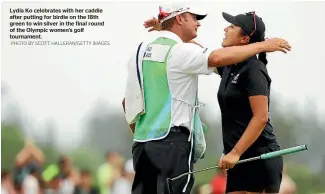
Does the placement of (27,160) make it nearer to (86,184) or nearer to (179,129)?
(86,184)

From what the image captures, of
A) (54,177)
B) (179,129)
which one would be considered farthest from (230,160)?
(54,177)

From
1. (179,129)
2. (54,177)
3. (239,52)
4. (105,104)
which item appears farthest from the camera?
(54,177)

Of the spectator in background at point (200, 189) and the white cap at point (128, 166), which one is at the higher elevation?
the white cap at point (128, 166)

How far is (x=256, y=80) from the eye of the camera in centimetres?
425

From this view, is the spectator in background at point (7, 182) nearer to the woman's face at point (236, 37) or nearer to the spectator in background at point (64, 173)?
the spectator in background at point (64, 173)

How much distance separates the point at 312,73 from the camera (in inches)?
252

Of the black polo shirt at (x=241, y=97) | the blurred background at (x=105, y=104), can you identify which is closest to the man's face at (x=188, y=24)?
the black polo shirt at (x=241, y=97)

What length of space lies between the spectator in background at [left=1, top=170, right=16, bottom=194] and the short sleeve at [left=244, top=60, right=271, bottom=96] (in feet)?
8.89

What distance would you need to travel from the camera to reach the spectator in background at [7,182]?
6.33 m

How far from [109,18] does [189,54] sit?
2.35m

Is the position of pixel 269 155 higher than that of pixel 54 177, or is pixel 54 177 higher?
pixel 269 155

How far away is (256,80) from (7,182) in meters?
2.79

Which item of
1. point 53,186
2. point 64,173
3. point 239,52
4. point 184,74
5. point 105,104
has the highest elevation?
point 239,52

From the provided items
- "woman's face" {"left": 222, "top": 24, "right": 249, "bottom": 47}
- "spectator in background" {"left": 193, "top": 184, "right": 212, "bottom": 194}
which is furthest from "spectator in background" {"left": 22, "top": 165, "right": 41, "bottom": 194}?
"woman's face" {"left": 222, "top": 24, "right": 249, "bottom": 47}
